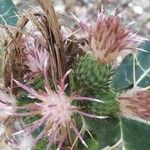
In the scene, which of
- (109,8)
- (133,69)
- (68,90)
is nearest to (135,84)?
(133,69)

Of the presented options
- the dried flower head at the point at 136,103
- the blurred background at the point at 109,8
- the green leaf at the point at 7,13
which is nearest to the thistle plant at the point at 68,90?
the dried flower head at the point at 136,103

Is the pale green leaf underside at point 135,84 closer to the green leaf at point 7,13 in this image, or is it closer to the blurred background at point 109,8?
the green leaf at point 7,13

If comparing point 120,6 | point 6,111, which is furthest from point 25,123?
point 120,6

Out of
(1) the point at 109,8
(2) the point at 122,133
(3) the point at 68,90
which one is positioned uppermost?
(1) the point at 109,8

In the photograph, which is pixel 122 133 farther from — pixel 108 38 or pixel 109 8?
pixel 109 8

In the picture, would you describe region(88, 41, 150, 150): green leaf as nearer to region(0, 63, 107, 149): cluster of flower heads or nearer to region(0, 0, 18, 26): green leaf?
region(0, 63, 107, 149): cluster of flower heads

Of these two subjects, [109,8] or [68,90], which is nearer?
[68,90]

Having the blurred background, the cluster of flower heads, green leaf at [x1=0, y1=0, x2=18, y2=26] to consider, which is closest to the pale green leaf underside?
the cluster of flower heads
